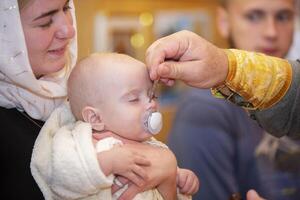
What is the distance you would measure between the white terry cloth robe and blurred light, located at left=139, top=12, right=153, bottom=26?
6.83 ft

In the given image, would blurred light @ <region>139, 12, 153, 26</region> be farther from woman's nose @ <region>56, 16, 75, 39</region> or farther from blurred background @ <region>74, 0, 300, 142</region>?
woman's nose @ <region>56, 16, 75, 39</region>

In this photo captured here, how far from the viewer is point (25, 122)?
3.32 ft

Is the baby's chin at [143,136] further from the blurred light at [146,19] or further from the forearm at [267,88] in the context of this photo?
the blurred light at [146,19]

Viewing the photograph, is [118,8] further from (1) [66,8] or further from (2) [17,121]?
(2) [17,121]

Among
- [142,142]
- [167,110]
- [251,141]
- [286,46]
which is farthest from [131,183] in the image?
[167,110]

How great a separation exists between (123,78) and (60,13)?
239mm

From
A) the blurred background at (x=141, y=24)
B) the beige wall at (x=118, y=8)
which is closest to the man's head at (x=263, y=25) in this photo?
the blurred background at (x=141, y=24)

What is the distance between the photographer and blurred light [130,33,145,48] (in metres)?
2.94

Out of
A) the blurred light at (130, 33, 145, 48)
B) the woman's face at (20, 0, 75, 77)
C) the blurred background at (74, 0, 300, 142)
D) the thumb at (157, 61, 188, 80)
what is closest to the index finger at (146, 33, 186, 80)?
the thumb at (157, 61, 188, 80)

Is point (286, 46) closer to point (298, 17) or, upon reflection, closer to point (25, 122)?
point (298, 17)

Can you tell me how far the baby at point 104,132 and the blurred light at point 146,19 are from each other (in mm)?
2016

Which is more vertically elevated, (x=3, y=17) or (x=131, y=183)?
(x=3, y=17)

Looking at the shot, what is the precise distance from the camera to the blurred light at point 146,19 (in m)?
2.98

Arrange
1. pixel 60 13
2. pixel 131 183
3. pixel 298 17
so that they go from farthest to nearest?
pixel 298 17, pixel 60 13, pixel 131 183
